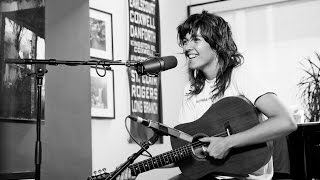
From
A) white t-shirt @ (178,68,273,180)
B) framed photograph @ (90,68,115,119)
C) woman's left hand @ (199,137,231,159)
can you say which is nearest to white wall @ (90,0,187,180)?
framed photograph @ (90,68,115,119)

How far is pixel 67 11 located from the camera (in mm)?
2734

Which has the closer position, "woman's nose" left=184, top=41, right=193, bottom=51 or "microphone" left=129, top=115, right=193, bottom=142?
"microphone" left=129, top=115, right=193, bottom=142

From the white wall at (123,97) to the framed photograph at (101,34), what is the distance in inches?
2.9

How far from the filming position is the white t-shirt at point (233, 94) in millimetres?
2193

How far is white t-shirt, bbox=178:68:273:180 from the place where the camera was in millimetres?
2193

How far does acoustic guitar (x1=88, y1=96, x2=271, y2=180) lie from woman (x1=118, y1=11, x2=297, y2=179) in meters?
0.05

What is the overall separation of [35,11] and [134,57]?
66.4 inches

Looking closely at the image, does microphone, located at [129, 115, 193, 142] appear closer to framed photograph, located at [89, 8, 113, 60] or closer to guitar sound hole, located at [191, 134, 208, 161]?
guitar sound hole, located at [191, 134, 208, 161]

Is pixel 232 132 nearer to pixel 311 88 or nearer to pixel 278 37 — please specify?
pixel 311 88

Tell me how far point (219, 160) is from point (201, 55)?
22.5 inches

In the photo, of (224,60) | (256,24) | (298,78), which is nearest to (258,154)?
(224,60)

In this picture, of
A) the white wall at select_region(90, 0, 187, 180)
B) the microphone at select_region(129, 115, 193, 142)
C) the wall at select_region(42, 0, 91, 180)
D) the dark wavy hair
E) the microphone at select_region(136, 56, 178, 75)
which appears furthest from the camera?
the white wall at select_region(90, 0, 187, 180)

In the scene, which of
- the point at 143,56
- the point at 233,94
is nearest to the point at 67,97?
the point at 233,94

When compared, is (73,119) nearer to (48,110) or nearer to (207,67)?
(48,110)
